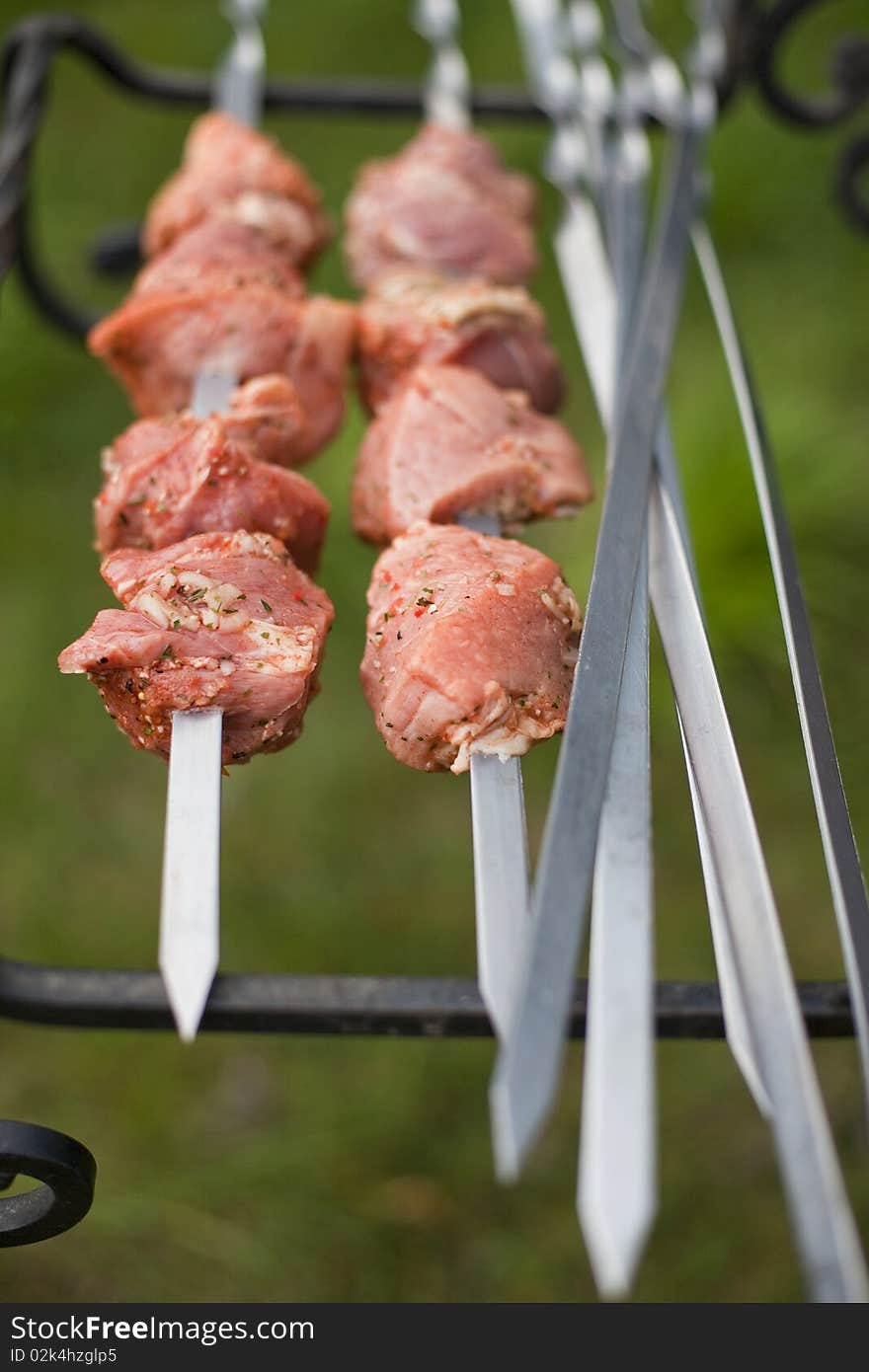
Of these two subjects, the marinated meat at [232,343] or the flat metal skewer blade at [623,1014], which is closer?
the flat metal skewer blade at [623,1014]

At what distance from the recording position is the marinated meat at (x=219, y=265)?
61.1 inches

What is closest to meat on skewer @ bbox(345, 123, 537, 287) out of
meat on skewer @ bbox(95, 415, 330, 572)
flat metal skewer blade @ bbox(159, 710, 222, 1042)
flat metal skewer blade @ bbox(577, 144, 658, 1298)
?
meat on skewer @ bbox(95, 415, 330, 572)

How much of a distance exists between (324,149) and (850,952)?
11.5 ft

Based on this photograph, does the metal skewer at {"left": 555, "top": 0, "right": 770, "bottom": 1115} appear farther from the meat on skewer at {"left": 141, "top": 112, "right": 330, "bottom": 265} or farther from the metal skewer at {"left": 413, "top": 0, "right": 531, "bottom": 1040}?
the meat on skewer at {"left": 141, "top": 112, "right": 330, "bottom": 265}

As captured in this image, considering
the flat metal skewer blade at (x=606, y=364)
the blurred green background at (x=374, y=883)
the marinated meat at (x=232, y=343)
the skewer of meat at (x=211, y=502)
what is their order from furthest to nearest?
the blurred green background at (x=374, y=883) < the marinated meat at (x=232, y=343) < the skewer of meat at (x=211, y=502) < the flat metal skewer blade at (x=606, y=364)

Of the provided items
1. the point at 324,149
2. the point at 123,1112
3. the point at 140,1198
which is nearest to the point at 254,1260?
the point at 140,1198

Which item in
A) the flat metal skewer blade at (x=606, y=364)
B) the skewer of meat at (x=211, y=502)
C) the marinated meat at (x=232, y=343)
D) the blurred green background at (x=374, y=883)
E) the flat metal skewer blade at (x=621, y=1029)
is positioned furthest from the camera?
the blurred green background at (x=374, y=883)

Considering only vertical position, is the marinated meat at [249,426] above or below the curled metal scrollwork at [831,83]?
below

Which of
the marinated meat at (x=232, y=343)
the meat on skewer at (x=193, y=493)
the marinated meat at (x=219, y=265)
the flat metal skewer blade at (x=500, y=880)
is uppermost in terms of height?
the marinated meat at (x=219, y=265)

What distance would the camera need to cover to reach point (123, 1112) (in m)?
2.12

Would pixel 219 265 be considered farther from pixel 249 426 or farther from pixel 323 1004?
pixel 323 1004

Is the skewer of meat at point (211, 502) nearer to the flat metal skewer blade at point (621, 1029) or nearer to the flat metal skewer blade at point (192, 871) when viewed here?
the flat metal skewer blade at point (192, 871)

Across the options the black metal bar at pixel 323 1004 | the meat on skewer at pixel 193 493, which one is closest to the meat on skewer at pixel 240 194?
the meat on skewer at pixel 193 493

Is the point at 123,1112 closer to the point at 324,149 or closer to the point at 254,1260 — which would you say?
the point at 254,1260
